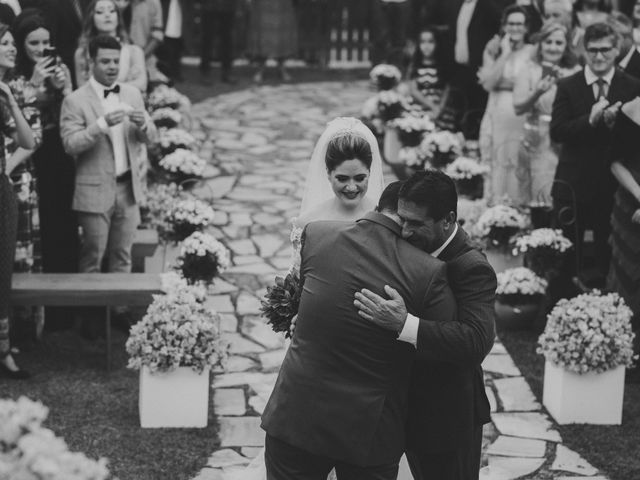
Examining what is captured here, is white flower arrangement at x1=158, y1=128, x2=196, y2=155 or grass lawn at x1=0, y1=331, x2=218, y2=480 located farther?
white flower arrangement at x1=158, y1=128, x2=196, y2=155

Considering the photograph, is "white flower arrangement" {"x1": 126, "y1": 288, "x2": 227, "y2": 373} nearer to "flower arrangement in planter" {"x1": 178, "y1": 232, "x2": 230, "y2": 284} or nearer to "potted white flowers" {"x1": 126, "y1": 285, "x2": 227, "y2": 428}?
"potted white flowers" {"x1": 126, "y1": 285, "x2": 227, "y2": 428}

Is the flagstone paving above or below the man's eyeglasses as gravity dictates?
below

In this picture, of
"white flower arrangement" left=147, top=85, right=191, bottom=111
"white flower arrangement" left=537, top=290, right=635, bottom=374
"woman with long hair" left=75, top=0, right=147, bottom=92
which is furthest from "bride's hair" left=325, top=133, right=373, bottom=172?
"white flower arrangement" left=147, top=85, right=191, bottom=111

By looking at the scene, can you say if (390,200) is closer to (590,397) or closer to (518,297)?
(590,397)

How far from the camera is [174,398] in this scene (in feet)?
23.1

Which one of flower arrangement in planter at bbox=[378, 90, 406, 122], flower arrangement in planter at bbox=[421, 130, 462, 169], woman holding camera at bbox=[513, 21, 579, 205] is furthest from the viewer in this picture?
flower arrangement in planter at bbox=[378, 90, 406, 122]

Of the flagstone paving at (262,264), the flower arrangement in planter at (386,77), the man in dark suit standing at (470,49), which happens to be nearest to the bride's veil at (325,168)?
the flagstone paving at (262,264)

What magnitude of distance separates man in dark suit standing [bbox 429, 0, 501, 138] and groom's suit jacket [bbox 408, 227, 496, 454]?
27.3 feet

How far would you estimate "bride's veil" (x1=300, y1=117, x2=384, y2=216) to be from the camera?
586 cm

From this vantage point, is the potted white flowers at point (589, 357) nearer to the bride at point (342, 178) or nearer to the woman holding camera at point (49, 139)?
the bride at point (342, 178)

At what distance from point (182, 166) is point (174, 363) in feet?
12.0

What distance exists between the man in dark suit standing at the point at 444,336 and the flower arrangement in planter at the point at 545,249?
426cm

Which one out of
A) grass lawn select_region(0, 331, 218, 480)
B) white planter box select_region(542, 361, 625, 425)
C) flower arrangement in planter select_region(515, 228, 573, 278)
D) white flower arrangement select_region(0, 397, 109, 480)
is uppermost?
white flower arrangement select_region(0, 397, 109, 480)

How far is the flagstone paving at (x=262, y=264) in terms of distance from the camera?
6.86 meters
